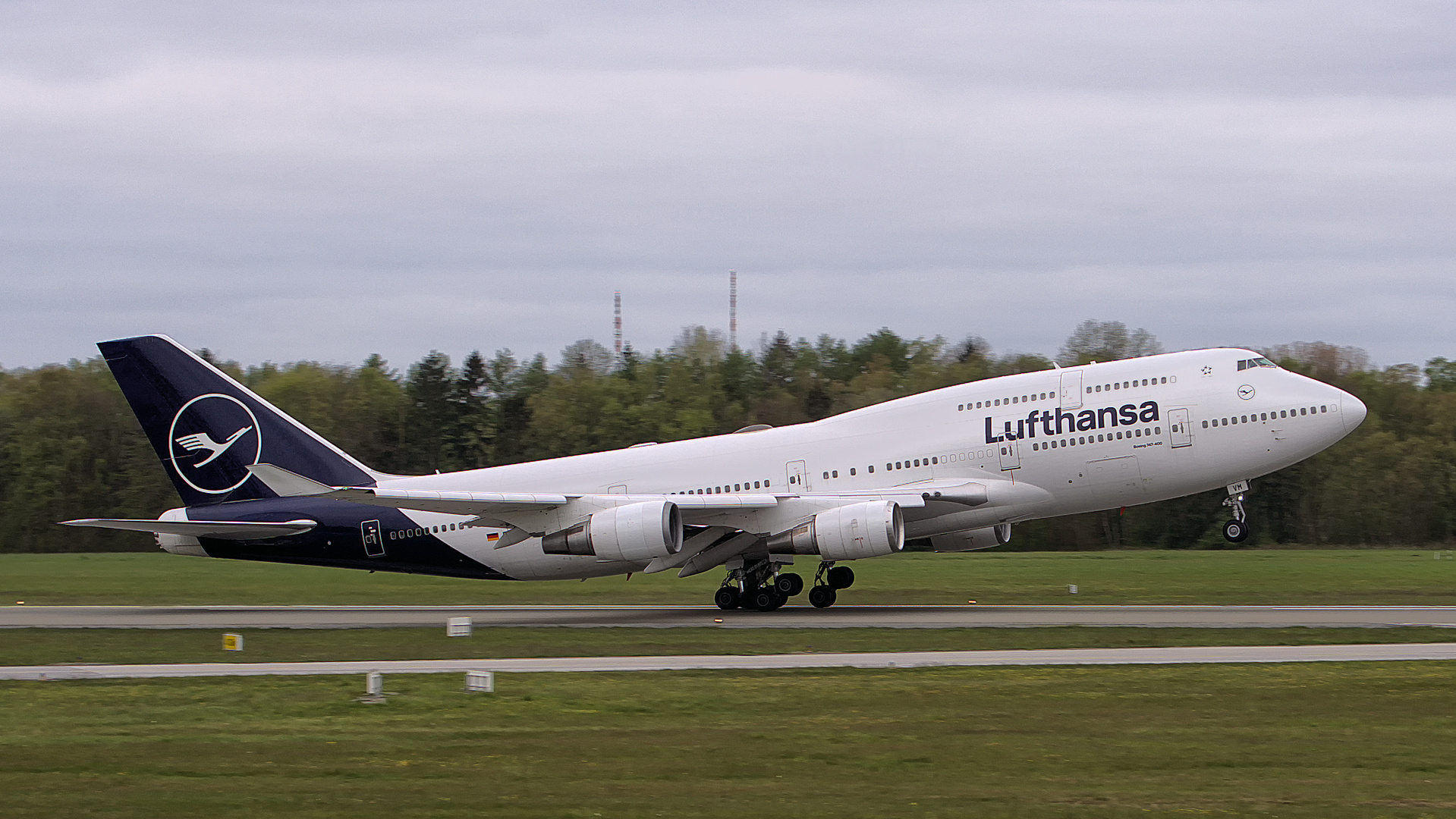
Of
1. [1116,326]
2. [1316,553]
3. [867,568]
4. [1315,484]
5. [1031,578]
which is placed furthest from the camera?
[1116,326]

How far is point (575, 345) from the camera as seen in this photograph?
405ft

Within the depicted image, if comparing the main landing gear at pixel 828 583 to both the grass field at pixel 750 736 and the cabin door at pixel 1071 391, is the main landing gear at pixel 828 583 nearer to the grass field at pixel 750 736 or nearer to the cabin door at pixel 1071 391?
the cabin door at pixel 1071 391

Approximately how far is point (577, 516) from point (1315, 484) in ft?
176

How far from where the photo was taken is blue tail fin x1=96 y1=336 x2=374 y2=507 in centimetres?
3572

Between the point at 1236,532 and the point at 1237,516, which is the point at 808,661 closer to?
the point at 1236,532

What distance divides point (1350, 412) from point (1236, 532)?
370 centimetres

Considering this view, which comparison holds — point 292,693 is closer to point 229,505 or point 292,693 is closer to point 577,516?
point 577,516

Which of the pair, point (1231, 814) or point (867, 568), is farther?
point (867, 568)

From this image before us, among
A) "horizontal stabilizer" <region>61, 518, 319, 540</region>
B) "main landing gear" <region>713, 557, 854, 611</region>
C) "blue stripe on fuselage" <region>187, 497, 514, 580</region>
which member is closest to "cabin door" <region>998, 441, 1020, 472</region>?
"main landing gear" <region>713, 557, 854, 611</region>

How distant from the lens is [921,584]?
43.0 metres

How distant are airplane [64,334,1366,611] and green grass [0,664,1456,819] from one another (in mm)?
11414

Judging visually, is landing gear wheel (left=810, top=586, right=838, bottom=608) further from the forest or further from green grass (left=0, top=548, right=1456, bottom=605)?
the forest

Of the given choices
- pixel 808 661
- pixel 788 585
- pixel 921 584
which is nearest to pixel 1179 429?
pixel 788 585

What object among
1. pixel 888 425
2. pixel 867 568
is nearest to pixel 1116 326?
pixel 867 568
